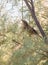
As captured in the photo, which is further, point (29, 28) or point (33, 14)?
point (29, 28)

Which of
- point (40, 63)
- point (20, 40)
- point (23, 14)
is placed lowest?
point (40, 63)

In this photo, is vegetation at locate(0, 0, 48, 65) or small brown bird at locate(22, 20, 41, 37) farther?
small brown bird at locate(22, 20, 41, 37)

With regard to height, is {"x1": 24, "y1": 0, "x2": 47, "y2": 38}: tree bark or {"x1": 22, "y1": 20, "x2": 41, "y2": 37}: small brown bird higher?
{"x1": 24, "y1": 0, "x2": 47, "y2": 38}: tree bark

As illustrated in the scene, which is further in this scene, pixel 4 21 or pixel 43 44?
pixel 4 21

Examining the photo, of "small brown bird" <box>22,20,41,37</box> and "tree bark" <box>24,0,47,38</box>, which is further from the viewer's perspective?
"small brown bird" <box>22,20,41,37</box>

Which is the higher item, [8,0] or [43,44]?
[8,0]

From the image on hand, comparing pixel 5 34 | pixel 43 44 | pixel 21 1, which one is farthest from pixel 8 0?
pixel 43 44

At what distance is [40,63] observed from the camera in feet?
7.47

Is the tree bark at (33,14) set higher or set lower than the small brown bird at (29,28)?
higher

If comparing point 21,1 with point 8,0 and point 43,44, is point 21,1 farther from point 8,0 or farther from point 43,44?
point 43,44

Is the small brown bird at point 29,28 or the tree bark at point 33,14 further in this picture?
the small brown bird at point 29,28

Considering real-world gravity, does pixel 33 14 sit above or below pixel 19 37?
above

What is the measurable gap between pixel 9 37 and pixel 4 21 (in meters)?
0.13

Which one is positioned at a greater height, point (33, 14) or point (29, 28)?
point (33, 14)
